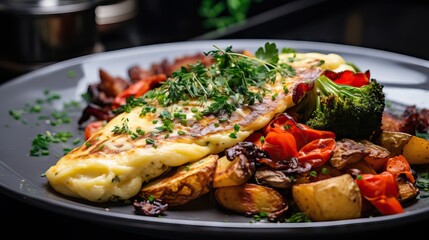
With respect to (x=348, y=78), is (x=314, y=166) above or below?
below

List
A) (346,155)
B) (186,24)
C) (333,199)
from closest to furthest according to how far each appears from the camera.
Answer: (333,199) → (346,155) → (186,24)

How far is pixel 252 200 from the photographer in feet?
10.3

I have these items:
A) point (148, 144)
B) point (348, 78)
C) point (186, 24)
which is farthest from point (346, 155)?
point (186, 24)

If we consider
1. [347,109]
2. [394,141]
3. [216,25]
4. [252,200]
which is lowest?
[216,25]

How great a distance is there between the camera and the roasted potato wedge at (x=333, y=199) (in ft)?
9.78

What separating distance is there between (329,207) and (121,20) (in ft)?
13.5

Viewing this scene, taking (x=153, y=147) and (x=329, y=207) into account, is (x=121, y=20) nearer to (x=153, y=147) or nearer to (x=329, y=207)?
(x=153, y=147)

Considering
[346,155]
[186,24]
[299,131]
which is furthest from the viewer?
[186,24]

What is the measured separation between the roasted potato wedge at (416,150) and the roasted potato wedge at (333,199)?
66 cm

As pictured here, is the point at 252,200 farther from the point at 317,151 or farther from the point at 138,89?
the point at 138,89

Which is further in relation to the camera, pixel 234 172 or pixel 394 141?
pixel 394 141

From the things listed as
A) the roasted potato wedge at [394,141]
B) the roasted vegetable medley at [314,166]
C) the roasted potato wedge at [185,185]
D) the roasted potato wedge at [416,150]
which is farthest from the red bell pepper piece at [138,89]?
the roasted potato wedge at [416,150]

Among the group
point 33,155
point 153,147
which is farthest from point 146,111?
point 33,155

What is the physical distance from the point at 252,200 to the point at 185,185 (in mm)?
305
